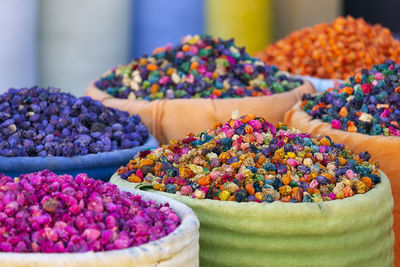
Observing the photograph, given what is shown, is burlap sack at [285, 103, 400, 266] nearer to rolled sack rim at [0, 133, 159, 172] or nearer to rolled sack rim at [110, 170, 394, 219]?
rolled sack rim at [110, 170, 394, 219]

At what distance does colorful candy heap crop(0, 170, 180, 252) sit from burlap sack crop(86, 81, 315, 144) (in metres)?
0.81

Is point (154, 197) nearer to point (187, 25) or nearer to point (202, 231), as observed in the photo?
point (202, 231)

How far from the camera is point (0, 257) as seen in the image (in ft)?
2.81

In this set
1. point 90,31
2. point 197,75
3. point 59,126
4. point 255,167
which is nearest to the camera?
point 255,167

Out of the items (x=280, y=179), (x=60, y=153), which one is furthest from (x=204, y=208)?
(x=60, y=153)

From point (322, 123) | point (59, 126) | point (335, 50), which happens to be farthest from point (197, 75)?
point (335, 50)

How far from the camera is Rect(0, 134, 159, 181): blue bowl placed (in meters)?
1.42

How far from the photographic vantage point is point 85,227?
3.04ft

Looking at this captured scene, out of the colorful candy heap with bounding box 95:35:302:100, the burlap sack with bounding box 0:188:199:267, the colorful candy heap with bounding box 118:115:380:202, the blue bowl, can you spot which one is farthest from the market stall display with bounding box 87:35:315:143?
the burlap sack with bounding box 0:188:199:267

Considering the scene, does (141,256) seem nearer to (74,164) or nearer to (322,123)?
(74,164)

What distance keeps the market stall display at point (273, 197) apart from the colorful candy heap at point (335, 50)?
1.21 meters

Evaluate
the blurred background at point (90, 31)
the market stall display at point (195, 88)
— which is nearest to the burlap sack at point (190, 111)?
the market stall display at point (195, 88)

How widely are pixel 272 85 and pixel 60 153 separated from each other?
2.73 feet

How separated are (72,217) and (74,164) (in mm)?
526
